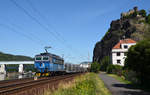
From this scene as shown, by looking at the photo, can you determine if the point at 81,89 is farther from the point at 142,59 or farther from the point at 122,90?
the point at 142,59

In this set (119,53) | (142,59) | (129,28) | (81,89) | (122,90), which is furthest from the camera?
(129,28)

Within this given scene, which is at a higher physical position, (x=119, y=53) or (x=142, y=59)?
(x=119, y=53)

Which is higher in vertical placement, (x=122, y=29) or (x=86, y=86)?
(x=122, y=29)

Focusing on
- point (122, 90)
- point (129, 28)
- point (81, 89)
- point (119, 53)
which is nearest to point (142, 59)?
point (122, 90)

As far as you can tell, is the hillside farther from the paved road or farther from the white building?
the paved road

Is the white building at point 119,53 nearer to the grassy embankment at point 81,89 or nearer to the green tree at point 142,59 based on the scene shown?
the green tree at point 142,59

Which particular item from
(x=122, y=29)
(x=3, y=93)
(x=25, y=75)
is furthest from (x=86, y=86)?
(x=122, y=29)

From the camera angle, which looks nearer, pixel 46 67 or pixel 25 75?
pixel 46 67

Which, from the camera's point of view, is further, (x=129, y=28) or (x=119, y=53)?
(x=129, y=28)

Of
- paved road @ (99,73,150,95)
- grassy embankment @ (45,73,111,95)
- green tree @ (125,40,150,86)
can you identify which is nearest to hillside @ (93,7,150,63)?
green tree @ (125,40,150,86)

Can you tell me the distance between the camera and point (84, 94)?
9328 mm

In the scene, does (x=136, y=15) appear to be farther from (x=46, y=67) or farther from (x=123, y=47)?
(x=46, y=67)

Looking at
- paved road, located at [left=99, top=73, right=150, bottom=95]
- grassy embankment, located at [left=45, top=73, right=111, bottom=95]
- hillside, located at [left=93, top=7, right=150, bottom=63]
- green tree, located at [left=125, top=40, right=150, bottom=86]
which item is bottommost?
paved road, located at [left=99, top=73, right=150, bottom=95]

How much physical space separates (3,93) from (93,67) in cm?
5671
